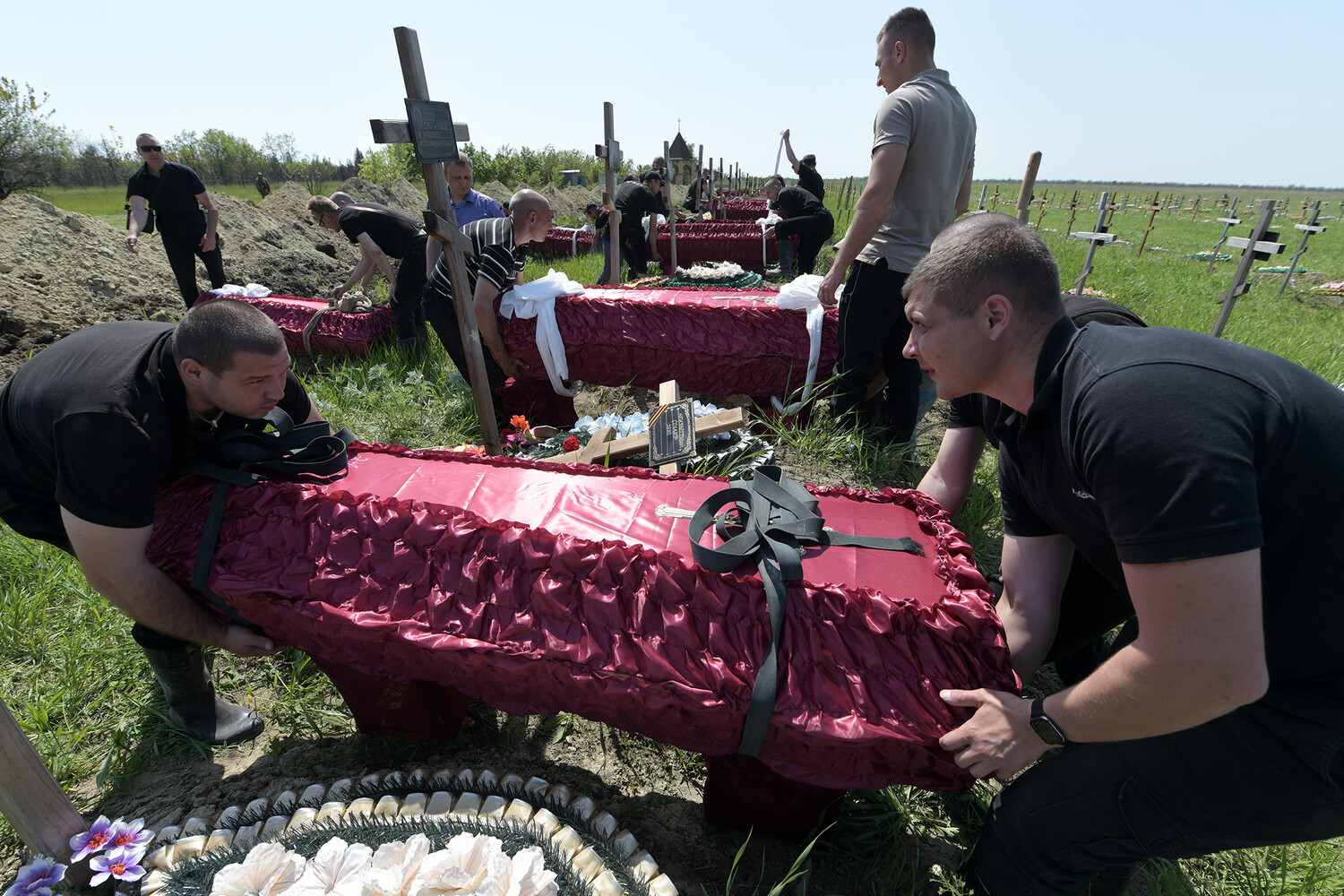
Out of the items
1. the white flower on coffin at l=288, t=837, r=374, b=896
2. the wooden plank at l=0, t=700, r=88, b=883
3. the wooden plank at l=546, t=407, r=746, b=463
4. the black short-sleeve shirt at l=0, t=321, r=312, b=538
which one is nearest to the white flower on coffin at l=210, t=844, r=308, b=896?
the white flower on coffin at l=288, t=837, r=374, b=896

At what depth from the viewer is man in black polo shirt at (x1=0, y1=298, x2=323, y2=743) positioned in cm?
156

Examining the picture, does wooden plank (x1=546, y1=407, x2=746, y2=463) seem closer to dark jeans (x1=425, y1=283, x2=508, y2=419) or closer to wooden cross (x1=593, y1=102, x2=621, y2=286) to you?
dark jeans (x1=425, y1=283, x2=508, y2=419)

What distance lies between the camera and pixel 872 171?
300cm

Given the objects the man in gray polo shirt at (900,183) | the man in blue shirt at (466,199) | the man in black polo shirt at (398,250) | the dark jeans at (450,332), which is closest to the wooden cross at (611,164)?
the man in blue shirt at (466,199)

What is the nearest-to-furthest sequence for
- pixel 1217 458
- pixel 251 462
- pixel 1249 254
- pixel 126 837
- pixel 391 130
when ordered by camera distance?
pixel 1217 458, pixel 126 837, pixel 251 462, pixel 391 130, pixel 1249 254

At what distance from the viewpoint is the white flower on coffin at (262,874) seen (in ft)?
3.62

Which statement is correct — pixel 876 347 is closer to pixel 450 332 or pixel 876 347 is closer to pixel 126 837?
pixel 450 332

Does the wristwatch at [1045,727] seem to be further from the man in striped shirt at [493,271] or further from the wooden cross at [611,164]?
the wooden cross at [611,164]

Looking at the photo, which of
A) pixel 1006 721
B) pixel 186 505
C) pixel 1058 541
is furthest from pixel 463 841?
pixel 1058 541

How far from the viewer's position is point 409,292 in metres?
5.41

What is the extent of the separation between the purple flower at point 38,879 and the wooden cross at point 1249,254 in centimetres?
715

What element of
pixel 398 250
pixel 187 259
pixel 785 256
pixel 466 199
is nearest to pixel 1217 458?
pixel 398 250

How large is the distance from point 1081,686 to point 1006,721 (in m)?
0.16

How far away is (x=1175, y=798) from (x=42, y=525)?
3.17 m
